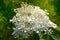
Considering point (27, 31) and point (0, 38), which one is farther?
point (0, 38)

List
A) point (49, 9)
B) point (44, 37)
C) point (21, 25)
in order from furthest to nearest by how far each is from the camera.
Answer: point (49, 9) → point (44, 37) → point (21, 25)

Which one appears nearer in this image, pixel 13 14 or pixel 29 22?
pixel 29 22

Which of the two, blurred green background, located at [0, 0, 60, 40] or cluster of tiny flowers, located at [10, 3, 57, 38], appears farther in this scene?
blurred green background, located at [0, 0, 60, 40]

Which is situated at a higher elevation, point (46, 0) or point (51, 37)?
point (46, 0)

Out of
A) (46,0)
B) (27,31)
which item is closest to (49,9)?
(46,0)

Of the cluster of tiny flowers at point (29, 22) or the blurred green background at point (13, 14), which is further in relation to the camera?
the blurred green background at point (13, 14)

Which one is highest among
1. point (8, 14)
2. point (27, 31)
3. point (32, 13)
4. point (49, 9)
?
point (49, 9)

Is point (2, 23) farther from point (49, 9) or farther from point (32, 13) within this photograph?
point (49, 9)

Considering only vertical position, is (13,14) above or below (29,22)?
above
